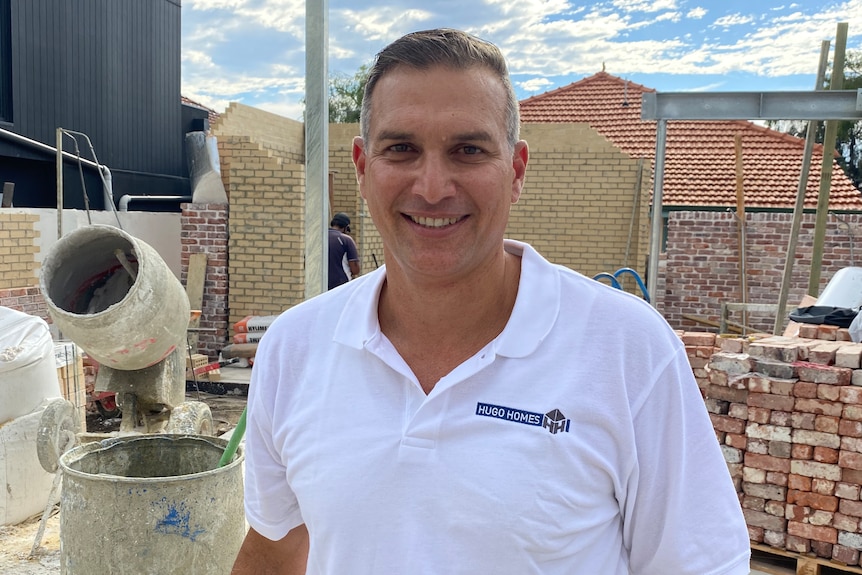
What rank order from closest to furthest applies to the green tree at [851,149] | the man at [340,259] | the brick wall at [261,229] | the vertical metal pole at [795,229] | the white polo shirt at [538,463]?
1. the white polo shirt at [538,463]
2. the vertical metal pole at [795,229]
3. the man at [340,259]
4. the brick wall at [261,229]
5. the green tree at [851,149]

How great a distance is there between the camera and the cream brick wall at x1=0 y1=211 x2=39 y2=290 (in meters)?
6.93

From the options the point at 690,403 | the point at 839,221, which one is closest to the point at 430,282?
the point at 690,403

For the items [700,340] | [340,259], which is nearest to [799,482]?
[700,340]

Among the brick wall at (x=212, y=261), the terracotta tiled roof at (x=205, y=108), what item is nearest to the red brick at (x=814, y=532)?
the brick wall at (x=212, y=261)

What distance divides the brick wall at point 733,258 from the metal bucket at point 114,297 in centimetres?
745

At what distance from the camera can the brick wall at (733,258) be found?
32.4ft

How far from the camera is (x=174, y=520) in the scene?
295 centimetres

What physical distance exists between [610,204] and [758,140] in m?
5.45

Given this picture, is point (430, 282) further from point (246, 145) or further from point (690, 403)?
point (246, 145)

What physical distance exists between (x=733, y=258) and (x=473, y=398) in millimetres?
9677

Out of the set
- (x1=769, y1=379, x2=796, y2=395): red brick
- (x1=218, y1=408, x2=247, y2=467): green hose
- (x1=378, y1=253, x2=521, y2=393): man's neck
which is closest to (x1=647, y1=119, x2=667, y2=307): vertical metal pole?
(x1=769, y1=379, x2=796, y2=395): red brick

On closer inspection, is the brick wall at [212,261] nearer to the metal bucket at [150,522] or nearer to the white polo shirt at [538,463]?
the metal bucket at [150,522]

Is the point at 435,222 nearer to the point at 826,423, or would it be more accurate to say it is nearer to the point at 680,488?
the point at 680,488

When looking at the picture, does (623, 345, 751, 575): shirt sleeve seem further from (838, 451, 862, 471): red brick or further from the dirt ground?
the dirt ground
